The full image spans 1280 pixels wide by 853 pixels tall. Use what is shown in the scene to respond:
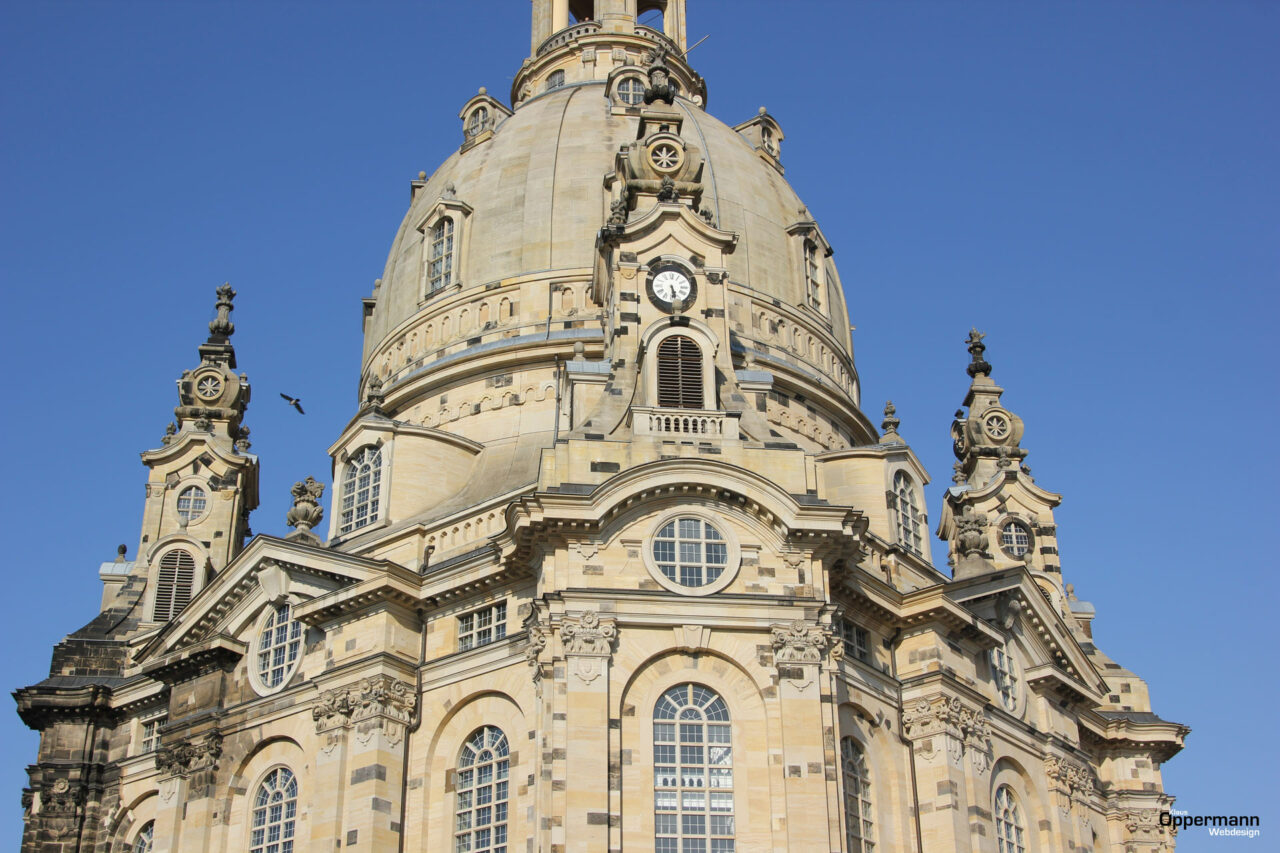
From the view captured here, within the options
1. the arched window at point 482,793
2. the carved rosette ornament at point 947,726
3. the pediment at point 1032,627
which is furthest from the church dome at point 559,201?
the arched window at point 482,793

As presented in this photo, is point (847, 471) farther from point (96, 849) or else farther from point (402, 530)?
Answer: point (96, 849)

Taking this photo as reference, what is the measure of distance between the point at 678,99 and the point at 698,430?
92.9ft

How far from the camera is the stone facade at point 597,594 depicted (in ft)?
129

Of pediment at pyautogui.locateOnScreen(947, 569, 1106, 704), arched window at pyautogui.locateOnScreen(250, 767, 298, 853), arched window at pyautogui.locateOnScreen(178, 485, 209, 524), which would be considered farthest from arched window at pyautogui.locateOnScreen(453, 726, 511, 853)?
arched window at pyautogui.locateOnScreen(178, 485, 209, 524)

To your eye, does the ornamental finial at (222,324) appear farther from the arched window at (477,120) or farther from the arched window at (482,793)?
the arched window at (482,793)

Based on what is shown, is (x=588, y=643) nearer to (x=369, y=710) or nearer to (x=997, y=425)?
(x=369, y=710)

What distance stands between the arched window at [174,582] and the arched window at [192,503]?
2028 mm

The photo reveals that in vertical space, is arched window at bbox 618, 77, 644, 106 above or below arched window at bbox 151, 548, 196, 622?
above

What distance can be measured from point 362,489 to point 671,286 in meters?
13.0

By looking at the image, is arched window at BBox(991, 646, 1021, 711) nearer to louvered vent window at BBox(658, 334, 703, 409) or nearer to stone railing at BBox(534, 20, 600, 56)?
louvered vent window at BBox(658, 334, 703, 409)

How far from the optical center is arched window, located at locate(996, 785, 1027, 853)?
157 ft

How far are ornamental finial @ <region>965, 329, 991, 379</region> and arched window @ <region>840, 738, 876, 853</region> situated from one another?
91.9 ft

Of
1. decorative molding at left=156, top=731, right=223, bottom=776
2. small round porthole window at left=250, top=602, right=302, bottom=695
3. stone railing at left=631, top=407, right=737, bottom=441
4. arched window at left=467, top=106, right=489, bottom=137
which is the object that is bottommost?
decorative molding at left=156, top=731, right=223, bottom=776

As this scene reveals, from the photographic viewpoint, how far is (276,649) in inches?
1843
